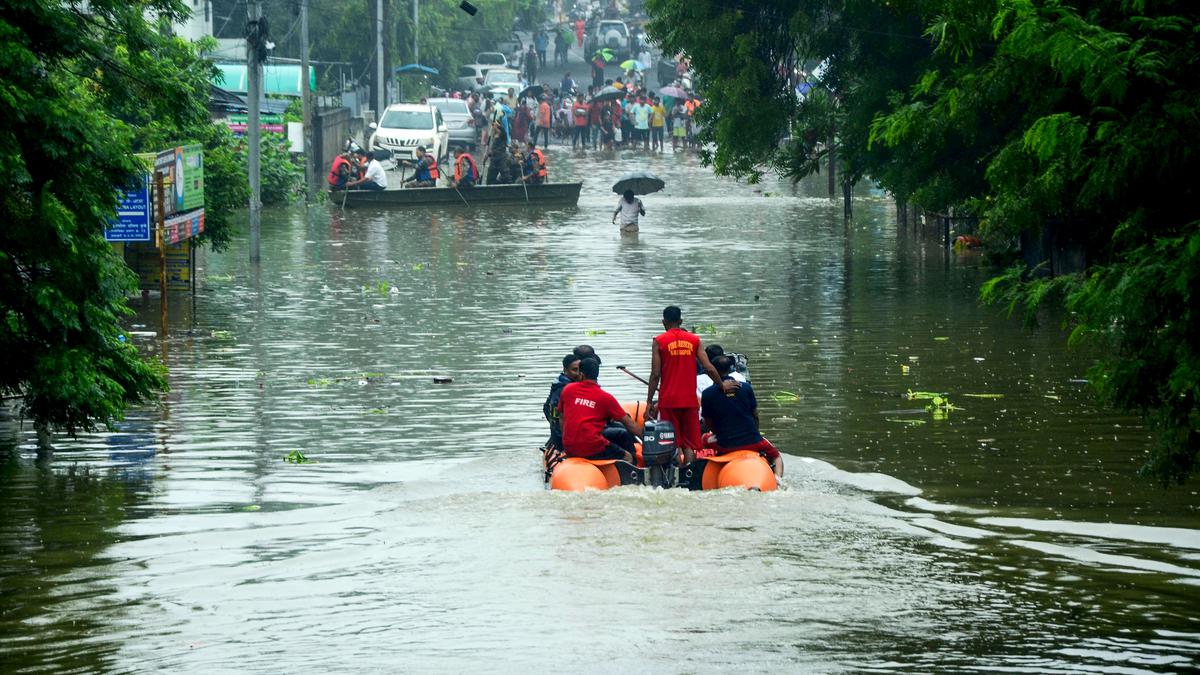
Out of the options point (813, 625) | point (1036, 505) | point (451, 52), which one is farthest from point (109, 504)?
point (451, 52)

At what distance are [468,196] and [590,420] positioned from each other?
30.3 meters

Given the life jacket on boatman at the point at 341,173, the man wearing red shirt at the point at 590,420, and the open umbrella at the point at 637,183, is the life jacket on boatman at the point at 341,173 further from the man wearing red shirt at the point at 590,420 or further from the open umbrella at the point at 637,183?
the man wearing red shirt at the point at 590,420

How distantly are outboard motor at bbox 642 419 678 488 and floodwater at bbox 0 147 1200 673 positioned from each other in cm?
30

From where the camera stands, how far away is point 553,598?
11.4 metres

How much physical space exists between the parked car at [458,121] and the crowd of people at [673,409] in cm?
4527

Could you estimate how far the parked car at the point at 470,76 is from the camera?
265ft

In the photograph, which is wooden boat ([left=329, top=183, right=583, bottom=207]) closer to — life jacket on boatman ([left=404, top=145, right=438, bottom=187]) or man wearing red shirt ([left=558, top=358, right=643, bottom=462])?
life jacket on boatman ([left=404, top=145, right=438, bottom=187])

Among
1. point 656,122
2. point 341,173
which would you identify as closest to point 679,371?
point 341,173

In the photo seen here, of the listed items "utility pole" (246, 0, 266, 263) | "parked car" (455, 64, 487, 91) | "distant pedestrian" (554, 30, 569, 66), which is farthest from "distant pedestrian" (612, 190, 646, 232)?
"distant pedestrian" (554, 30, 569, 66)

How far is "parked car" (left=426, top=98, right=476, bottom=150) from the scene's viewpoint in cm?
6097

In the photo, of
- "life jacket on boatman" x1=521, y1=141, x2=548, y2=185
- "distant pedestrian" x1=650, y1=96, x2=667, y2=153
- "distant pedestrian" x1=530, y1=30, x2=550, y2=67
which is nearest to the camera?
"life jacket on boatman" x1=521, y1=141, x2=548, y2=185

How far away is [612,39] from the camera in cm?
9525

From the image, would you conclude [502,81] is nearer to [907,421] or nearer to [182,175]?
[182,175]

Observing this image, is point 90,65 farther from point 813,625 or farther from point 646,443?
point 813,625
